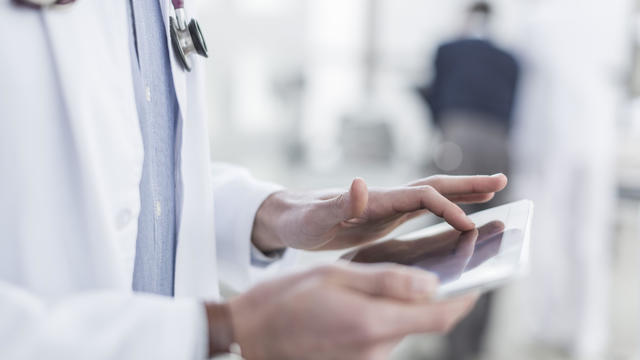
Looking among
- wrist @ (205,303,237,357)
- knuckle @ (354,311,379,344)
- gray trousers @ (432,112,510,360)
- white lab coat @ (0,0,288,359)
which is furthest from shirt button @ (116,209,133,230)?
gray trousers @ (432,112,510,360)

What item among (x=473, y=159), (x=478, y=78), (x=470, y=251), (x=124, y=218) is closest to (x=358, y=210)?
(x=470, y=251)

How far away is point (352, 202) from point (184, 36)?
0.28 m

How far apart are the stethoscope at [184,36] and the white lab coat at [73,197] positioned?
10 centimetres

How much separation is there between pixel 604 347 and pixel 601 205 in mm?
565

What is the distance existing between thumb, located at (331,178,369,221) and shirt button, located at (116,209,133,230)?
22cm

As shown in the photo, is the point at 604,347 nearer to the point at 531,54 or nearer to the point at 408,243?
the point at 531,54

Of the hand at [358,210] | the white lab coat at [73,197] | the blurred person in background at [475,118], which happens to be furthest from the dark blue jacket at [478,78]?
the white lab coat at [73,197]

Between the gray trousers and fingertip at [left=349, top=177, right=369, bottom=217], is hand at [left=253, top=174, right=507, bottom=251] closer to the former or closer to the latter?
fingertip at [left=349, top=177, right=369, bottom=217]

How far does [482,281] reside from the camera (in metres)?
0.42

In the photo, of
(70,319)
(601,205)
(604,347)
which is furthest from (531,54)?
(70,319)

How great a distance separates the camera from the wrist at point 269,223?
78 centimetres

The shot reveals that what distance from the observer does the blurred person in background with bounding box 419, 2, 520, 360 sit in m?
2.30

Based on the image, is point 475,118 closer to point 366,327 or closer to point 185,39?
point 185,39

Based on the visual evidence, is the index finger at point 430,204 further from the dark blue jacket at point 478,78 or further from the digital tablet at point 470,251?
the dark blue jacket at point 478,78
